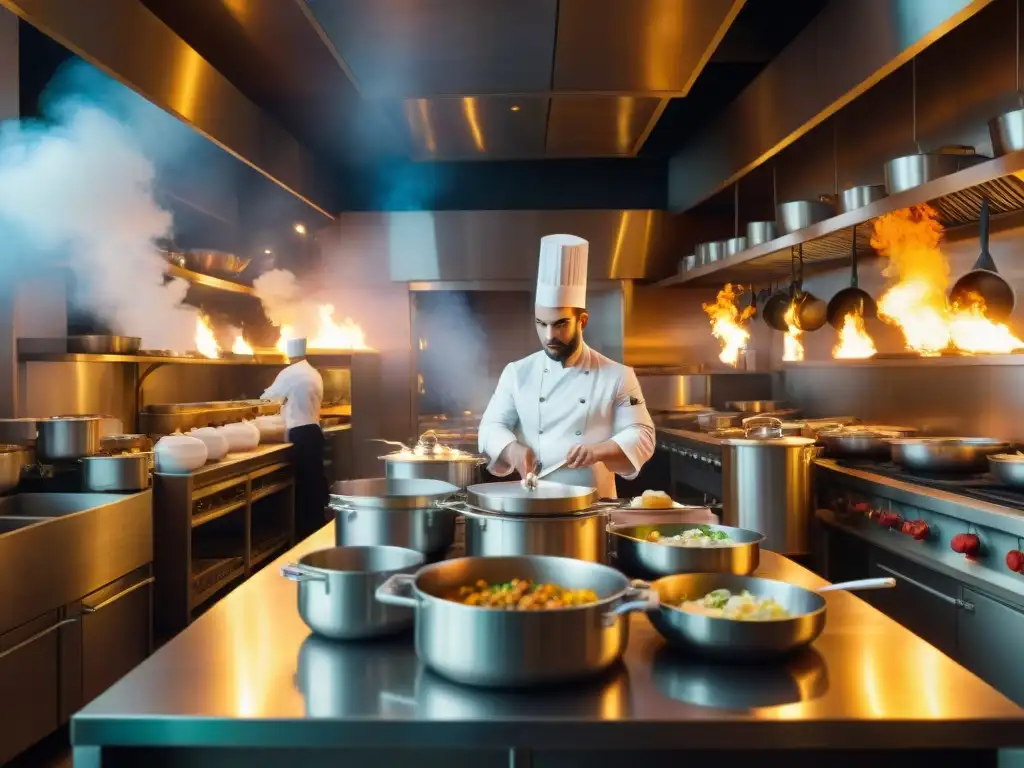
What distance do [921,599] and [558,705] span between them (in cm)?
221

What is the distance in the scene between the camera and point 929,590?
9.26 ft

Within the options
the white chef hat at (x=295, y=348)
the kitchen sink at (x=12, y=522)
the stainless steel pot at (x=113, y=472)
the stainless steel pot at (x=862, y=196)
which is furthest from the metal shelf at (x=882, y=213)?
the kitchen sink at (x=12, y=522)

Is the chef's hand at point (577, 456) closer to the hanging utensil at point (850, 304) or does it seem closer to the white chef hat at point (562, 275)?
the white chef hat at point (562, 275)

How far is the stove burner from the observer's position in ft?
8.64

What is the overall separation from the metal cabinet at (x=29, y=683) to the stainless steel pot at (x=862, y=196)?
3.35m

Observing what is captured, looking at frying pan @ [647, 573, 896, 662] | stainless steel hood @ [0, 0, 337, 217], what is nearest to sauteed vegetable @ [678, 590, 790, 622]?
frying pan @ [647, 573, 896, 662]

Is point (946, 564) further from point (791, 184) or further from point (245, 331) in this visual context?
point (245, 331)

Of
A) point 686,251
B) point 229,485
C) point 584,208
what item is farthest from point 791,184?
point 229,485

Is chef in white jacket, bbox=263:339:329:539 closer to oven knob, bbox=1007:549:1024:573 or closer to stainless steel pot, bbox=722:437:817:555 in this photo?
stainless steel pot, bbox=722:437:817:555

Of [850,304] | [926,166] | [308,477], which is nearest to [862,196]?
[926,166]

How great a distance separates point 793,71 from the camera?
4082mm

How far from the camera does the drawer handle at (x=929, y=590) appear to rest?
263cm

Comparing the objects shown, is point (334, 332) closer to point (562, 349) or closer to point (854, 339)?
point (854, 339)

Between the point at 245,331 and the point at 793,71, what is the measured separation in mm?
4434
